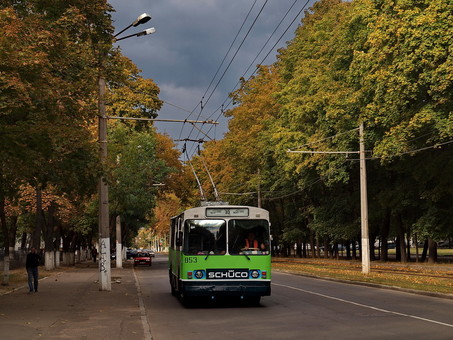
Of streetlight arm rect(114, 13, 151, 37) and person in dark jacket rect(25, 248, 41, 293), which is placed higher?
streetlight arm rect(114, 13, 151, 37)

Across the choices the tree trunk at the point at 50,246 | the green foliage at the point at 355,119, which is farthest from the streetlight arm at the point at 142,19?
the tree trunk at the point at 50,246

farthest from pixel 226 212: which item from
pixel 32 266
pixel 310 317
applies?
pixel 32 266

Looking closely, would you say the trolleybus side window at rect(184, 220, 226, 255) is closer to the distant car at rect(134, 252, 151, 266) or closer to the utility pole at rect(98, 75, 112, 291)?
the utility pole at rect(98, 75, 112, 291)

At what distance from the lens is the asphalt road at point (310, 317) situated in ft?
42.3

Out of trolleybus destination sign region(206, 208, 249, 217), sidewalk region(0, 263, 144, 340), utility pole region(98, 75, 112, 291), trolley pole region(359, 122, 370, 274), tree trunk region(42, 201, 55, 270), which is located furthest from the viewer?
tree trunk region(42, 201, 55, 270)

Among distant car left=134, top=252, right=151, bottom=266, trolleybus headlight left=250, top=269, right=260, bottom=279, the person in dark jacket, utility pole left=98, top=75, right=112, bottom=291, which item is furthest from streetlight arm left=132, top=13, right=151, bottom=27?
distant car left=134, top=252, right=151, bottom=266

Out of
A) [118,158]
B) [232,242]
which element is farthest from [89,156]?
[118,158]

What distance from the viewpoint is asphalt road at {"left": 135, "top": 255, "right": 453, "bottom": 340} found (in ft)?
42.3

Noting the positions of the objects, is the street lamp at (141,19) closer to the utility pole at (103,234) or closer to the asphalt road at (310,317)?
the utility pole at (103,234)

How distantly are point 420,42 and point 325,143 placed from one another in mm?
15102

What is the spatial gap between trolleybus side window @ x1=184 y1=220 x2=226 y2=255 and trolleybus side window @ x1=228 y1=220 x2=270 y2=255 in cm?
24

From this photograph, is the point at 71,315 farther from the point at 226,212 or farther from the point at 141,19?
the point at 141,19

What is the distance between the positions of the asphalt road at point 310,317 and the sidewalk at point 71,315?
1.97 feet

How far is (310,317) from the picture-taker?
A: 15.8 m
